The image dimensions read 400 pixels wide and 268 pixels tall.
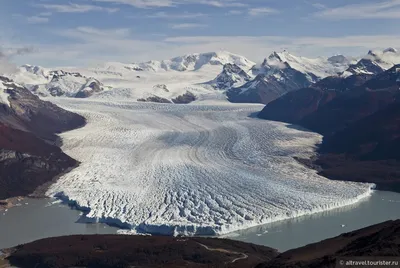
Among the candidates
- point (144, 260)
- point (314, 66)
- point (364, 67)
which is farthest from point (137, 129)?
point (314, 66)

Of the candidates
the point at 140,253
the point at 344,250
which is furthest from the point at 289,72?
the point at 344,250

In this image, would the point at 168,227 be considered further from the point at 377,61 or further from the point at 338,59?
the point at 338,59

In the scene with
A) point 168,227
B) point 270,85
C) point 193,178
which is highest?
point 270,85

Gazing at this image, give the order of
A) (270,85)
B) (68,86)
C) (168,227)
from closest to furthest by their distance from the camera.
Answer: (168,227) → (270,85) → (68,86)

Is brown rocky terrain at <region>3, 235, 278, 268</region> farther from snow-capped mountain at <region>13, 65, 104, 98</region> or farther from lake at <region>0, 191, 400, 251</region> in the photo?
snow-capped mountain at <region>13, 65, 104, 98</region>

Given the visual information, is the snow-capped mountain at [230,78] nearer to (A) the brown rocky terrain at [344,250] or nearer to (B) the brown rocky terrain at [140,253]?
(B) the brown rocky terrain at [140,253]

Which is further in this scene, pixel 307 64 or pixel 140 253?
pixel 307 64
